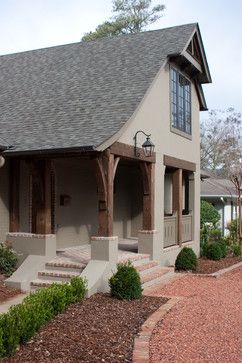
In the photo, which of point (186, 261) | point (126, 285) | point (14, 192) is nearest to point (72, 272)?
point (126, 285)

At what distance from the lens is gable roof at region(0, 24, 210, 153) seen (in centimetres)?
1132

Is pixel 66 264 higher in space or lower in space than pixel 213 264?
higher

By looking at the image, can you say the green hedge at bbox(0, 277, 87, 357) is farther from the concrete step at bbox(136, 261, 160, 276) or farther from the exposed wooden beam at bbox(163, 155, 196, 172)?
the exposed wooden beam at bbox(163, 155, 196, 172)

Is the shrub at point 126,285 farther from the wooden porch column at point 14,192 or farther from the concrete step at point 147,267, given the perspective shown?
the wooden porch column at point 14,192

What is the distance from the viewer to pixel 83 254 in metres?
12.5

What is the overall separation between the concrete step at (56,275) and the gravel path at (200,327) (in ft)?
5.99

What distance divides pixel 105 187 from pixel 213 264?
21.0 ft

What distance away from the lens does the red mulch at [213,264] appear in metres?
14.0

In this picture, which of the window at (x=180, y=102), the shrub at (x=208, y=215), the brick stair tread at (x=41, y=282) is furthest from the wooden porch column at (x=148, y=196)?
the shrub at (x=208, y=215)

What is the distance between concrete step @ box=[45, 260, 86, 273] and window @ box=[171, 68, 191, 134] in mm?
6350

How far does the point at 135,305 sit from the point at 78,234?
5.82m

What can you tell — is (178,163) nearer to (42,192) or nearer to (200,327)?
(42,192)

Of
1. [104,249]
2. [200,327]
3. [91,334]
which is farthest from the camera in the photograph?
[104,249]

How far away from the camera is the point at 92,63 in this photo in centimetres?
1531
